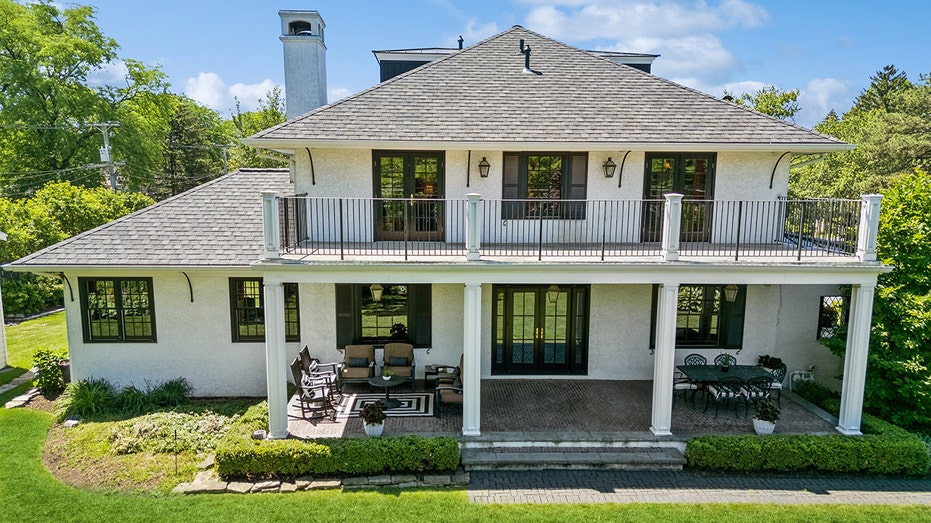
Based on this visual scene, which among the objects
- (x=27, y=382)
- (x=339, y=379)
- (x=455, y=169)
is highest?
(x=455, y=169)

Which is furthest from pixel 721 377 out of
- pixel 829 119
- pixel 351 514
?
pixel 829 119

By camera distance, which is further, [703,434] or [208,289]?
[208,289]

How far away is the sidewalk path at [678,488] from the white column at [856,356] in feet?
3.92

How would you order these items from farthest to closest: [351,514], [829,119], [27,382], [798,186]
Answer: [829,119] → [798,186] → [27,382] → [351,514]

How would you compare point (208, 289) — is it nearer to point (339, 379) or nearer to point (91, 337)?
point (91, 337)

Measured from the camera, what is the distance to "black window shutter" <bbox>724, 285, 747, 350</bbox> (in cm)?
1197

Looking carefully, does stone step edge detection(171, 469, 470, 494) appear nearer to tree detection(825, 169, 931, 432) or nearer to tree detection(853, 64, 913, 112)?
tree detection(825, 169, 931, 432)

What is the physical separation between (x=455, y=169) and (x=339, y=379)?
5464mm

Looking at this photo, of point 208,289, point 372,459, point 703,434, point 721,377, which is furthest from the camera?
point 208,289

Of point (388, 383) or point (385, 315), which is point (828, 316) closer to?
point (388, 383)

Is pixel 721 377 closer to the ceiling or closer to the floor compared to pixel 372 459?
closer to the ceiling

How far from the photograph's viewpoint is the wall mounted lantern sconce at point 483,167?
11.3 m

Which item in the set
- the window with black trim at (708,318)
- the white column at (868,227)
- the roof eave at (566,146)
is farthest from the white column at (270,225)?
the white column at (868,227)

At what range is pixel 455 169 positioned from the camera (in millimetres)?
11422
